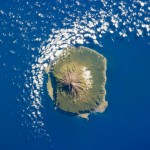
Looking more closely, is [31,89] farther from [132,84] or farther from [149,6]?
[149,6]

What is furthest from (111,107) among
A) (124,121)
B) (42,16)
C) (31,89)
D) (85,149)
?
(42,16)

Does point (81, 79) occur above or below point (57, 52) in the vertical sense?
below

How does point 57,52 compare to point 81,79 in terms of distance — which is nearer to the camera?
point 81,79

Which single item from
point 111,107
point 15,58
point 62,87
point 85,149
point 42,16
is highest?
point 42,16

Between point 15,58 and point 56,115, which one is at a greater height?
point 15,58
